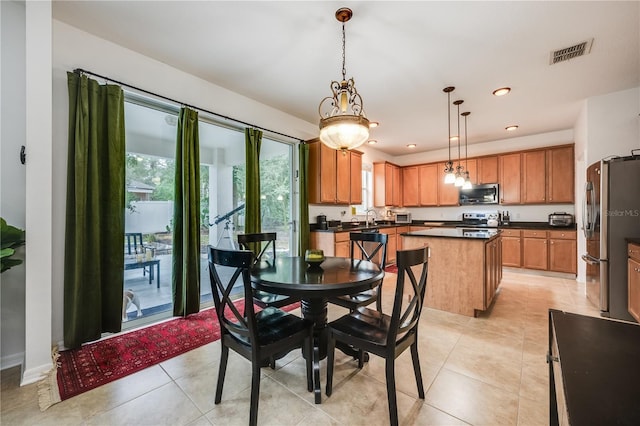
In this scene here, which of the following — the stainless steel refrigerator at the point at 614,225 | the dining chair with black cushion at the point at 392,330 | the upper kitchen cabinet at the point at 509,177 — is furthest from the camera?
the upper kitchen cabinet at the point at 509,177

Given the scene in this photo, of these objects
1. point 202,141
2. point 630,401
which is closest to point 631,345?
point 630,401

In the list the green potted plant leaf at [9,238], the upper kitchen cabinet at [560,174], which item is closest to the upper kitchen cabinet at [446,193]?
the upper kitchen cabinet at [560,174]

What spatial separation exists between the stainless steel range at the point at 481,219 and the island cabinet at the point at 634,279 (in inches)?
111

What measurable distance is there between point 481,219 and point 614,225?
10.2 ft

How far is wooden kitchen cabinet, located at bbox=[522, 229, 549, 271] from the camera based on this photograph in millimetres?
4816

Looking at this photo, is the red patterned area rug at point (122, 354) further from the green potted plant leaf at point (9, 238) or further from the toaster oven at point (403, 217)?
the toaster oven at point (403, 217)

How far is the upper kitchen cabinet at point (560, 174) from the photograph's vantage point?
4.81 metres

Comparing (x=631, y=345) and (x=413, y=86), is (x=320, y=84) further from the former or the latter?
(x=631, y=345)

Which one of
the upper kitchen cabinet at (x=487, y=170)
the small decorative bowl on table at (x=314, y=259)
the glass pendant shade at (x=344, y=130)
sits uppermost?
the upper kitchen cabinet at (x=487, y=170)

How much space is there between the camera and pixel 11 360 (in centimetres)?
205

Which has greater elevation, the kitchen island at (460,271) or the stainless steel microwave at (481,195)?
the stainless steel microwave at (481,195)

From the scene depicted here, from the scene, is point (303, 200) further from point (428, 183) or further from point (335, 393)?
point (428, 183)

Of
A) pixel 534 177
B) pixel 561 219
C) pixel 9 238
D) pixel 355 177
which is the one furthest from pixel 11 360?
pixel 534 177

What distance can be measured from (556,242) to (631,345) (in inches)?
199
